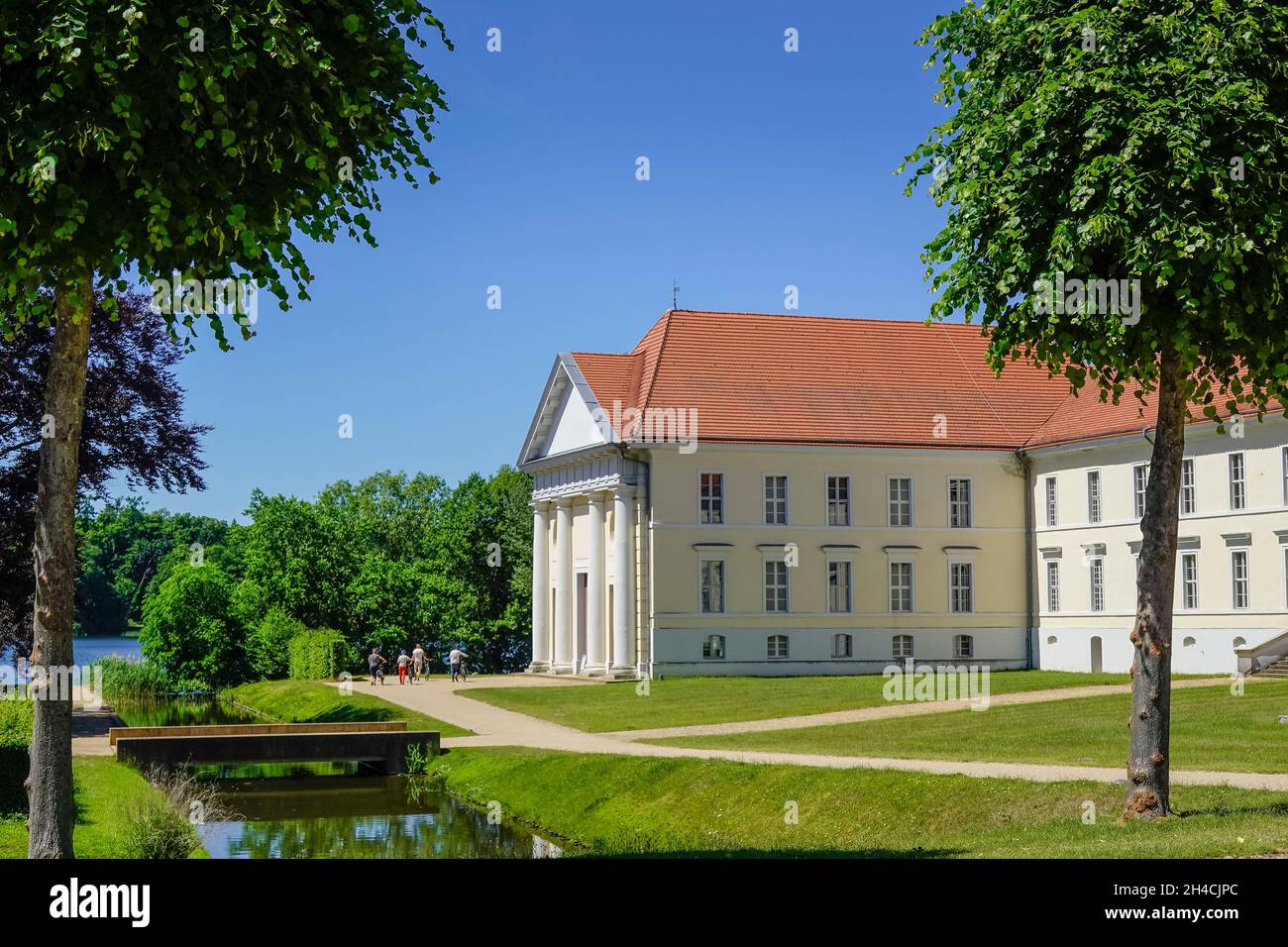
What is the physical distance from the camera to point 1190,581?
4750cm

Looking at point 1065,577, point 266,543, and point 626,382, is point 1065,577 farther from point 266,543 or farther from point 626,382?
point 266,543

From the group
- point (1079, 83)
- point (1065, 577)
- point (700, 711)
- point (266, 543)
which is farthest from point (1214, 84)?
point (266, 543)

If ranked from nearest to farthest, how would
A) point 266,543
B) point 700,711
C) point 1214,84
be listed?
point 1214,84 → point 700,711 → point 266,543

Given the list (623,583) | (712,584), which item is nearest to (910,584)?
(712,584)

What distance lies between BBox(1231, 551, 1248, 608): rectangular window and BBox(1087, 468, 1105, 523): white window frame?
7.12 meters

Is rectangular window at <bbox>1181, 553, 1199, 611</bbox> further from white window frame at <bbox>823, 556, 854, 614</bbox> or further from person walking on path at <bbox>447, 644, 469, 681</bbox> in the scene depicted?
person walking on path at <bbox>447, 644, 469, 681</bbox>

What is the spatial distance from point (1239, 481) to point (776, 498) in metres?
17.2

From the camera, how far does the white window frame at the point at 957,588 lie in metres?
58.2

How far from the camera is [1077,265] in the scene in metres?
16.1

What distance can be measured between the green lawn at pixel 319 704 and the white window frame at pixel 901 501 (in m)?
21.1

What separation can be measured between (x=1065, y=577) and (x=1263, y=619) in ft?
36.7

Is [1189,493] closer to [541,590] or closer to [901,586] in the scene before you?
[901,586]

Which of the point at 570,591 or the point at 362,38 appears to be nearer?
the point at 362,38

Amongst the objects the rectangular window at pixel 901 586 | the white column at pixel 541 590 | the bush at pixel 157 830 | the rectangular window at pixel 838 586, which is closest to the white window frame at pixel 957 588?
the rectangular window at pixel 901 586
